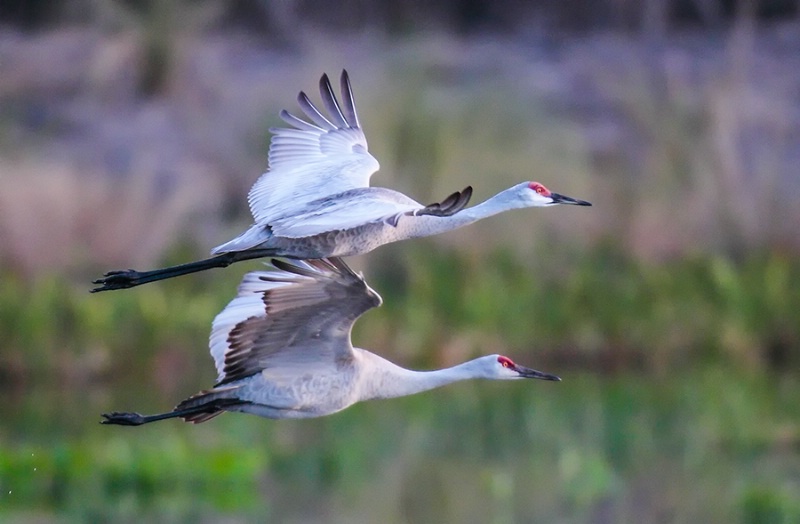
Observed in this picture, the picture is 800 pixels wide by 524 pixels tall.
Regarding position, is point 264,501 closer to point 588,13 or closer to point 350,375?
point 350,375

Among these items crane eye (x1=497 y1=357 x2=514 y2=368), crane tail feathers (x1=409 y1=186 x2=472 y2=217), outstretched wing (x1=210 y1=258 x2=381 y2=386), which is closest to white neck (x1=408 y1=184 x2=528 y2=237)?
outstretched wing (x1=210 y1=258 x2=381 y2=386)

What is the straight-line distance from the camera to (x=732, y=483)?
16.0 m

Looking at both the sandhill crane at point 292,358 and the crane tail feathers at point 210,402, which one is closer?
the sandhill crane at point 292,358

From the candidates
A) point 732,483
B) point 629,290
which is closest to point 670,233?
point 629,290

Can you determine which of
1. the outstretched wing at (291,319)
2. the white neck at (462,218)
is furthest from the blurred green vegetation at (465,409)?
the white neck at (462,218)

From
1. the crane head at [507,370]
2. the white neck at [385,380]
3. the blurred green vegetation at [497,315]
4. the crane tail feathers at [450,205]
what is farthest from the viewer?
the blurred green vegetation at [497,315]

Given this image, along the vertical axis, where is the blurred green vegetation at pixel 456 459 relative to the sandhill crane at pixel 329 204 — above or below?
below

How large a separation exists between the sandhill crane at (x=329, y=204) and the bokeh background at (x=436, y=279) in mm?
3637

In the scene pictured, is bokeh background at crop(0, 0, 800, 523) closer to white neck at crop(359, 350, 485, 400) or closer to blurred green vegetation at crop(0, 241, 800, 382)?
blurred green vegetation at crop(0, 241, 800, 382)

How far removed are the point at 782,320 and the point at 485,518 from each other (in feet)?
18.9

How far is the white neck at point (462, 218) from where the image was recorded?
37.8ft

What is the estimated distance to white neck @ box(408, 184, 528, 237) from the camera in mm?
11523

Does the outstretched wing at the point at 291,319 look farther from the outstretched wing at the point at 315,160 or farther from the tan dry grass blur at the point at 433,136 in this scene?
the tan dry grass blur at the point at 433,136

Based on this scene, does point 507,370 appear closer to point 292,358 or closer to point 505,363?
point 505,363
